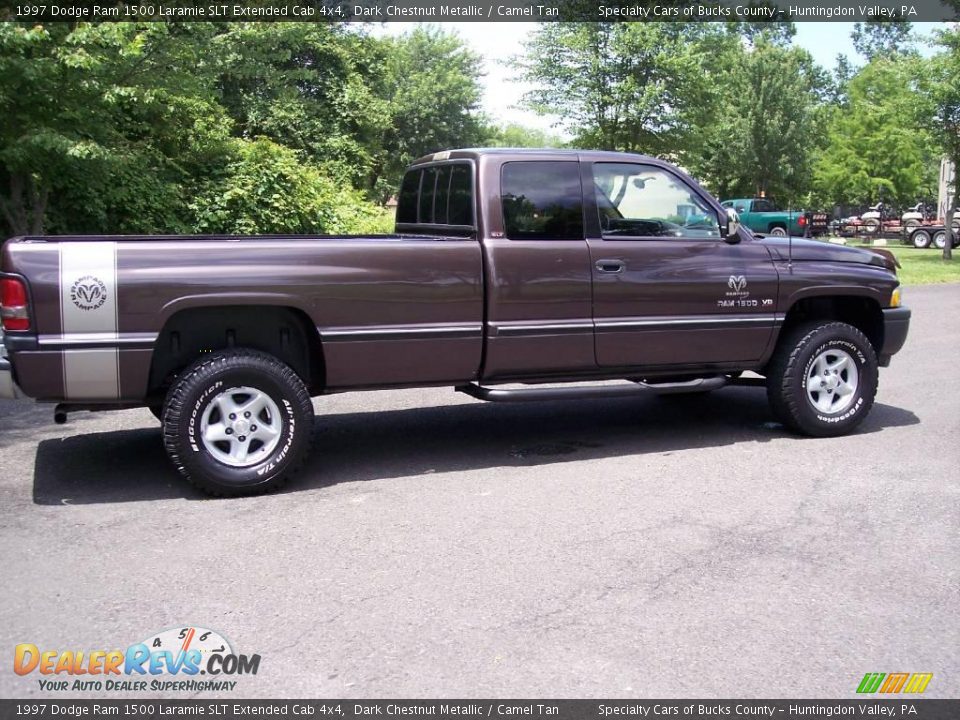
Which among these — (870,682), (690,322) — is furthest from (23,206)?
(870,682)

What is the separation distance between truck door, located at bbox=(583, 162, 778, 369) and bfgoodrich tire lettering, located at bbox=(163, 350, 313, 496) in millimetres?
2011

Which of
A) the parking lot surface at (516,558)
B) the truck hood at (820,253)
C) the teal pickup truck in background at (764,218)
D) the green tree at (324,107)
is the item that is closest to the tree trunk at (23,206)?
the parking lot surface at (516,558)

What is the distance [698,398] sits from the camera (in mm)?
8414

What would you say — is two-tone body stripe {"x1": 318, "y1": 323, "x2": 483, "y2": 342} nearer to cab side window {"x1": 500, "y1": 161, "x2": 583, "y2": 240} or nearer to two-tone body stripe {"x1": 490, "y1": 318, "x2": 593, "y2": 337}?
two-tone body stripe {"x1": 490, "y1": 318, "x2": 593, "y2": 337}

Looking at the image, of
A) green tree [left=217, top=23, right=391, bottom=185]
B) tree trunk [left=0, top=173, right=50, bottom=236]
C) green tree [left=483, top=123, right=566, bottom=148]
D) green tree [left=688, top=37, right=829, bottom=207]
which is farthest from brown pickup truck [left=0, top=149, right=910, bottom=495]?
green tree [left=483, top=123, right=566, bottom=148]

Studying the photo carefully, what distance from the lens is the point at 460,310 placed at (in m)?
5.98

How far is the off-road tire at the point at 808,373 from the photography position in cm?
682

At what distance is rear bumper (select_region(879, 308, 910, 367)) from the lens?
7.19 m

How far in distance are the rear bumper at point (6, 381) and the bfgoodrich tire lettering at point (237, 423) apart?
32.7 inches

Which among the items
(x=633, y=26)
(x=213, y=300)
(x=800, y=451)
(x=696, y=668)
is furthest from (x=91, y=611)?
(x=633, y=26)

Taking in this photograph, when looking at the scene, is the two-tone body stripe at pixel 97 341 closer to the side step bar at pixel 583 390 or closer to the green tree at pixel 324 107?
the side step bar at pixel 583 390

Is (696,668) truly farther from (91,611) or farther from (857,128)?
(857,128)

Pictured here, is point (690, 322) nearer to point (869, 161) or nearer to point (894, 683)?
point (894, 683)

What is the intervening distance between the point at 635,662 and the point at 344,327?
114 inches
